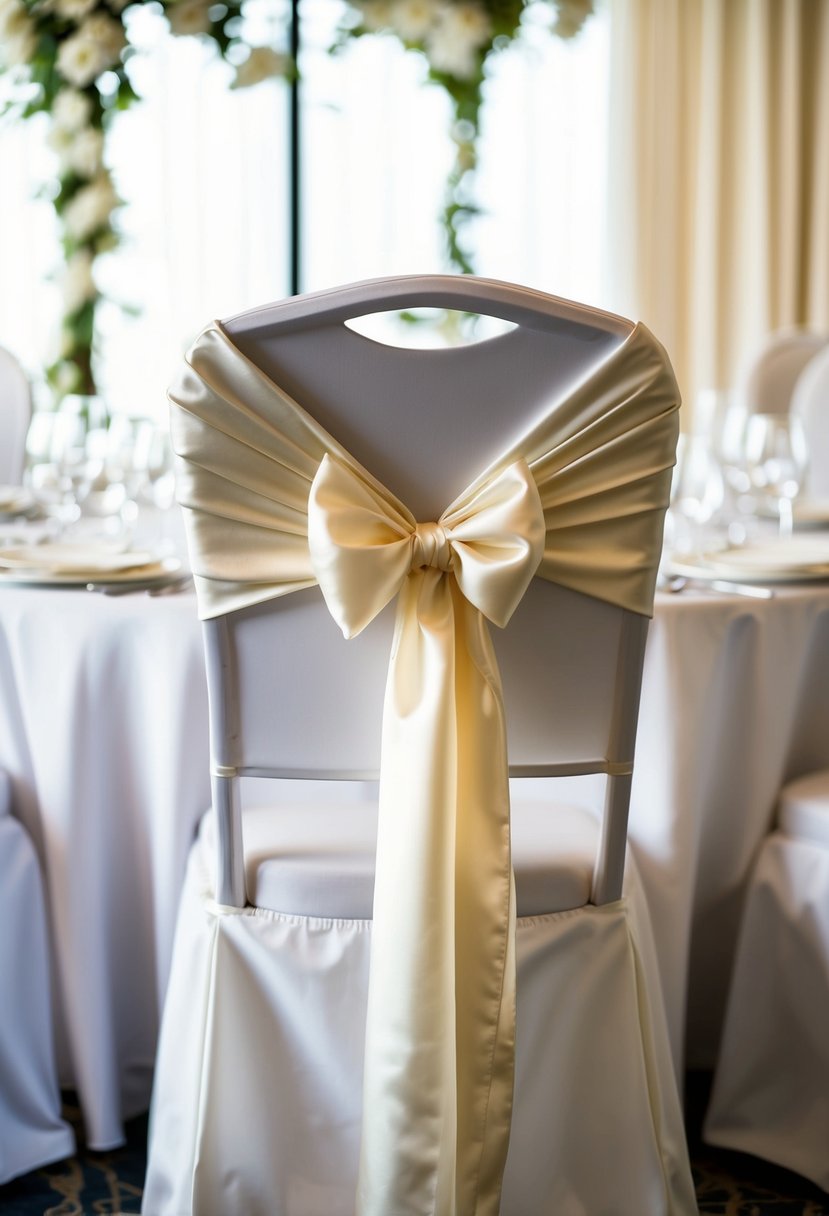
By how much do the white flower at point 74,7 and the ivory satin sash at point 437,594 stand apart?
2177 millimetres

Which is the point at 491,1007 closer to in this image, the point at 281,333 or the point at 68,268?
the point at 281,333

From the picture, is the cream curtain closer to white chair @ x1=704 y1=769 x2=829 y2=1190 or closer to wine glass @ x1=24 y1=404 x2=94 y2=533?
wine glass @ x1=24 y1=404 x2=94 y2=533

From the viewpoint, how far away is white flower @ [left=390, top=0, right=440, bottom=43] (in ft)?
12.3

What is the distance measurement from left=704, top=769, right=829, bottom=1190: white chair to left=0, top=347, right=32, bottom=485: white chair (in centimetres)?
202

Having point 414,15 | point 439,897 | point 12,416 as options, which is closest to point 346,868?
point 439,897

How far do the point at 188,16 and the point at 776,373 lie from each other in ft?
6.56

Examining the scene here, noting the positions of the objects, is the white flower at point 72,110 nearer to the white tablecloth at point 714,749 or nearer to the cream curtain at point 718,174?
the white tablecloth at point 714,749

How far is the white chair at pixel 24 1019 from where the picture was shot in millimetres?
1797

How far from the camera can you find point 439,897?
1.38 metres

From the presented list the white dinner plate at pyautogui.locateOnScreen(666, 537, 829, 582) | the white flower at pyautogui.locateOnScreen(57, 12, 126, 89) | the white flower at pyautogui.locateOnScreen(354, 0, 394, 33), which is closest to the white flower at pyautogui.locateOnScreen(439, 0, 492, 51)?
the white flower at pyautogui.locateOnScreen(354, 0, 394, 33)

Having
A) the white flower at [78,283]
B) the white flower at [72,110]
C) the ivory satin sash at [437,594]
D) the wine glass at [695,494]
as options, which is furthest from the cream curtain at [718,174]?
the ivory satin sash at [437,594]

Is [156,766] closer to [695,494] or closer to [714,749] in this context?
[714,749]

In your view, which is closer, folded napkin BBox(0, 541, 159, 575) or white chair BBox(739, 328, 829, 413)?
folded napkin BBox(0, 541, 159, 575)

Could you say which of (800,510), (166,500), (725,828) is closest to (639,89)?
(800,510)
